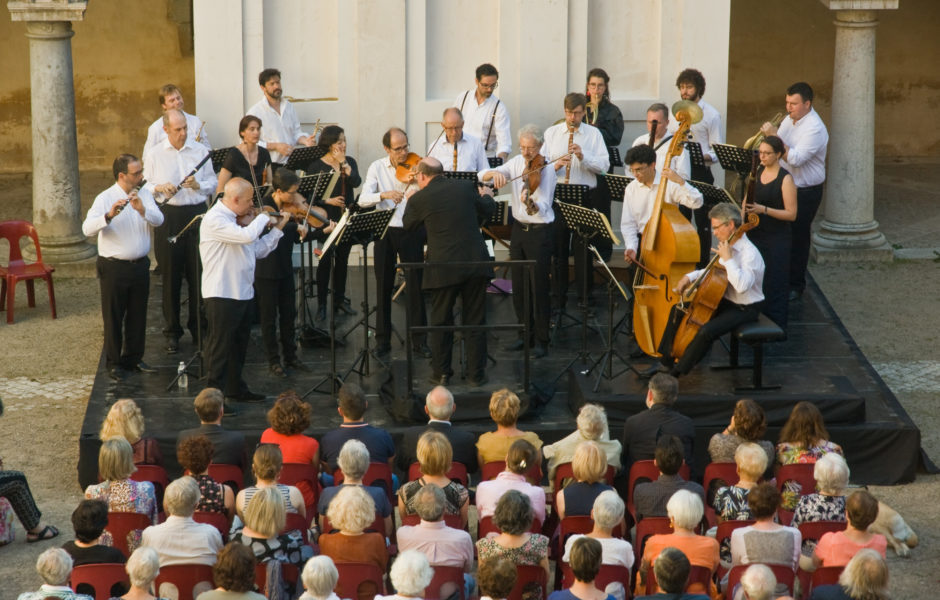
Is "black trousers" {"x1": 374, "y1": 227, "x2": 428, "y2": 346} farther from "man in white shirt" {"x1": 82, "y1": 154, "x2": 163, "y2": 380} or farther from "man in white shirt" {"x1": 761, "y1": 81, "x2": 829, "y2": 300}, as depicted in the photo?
"man in white shirt" {"x1": 761, "y1": 81, "x2": 829, "y2": 300}

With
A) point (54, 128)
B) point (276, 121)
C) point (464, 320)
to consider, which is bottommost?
point (464, 320)

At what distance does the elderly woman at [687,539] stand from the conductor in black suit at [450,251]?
3261mm

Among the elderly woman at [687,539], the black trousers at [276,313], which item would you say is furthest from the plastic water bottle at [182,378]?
the elderly woman at [687,539]

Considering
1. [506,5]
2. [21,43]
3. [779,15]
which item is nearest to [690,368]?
[506,5]

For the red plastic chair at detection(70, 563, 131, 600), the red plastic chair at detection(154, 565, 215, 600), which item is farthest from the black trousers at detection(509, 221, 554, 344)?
the red plastic chair at detection(70, 563, 131, 600)

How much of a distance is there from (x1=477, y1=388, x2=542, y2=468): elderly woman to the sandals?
2711 millimetres

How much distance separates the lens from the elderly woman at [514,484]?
7570 millimetres

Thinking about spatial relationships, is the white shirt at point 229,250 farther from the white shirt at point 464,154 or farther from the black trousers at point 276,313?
the white shirt at point 464,154

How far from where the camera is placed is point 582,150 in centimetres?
1202

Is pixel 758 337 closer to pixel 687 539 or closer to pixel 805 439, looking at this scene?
pixel 805 439

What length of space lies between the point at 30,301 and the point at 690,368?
6.44 m

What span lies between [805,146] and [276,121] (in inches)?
182

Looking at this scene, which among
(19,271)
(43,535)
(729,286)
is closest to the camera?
(43,535)

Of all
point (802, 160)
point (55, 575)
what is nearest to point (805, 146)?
point (802, 160)
